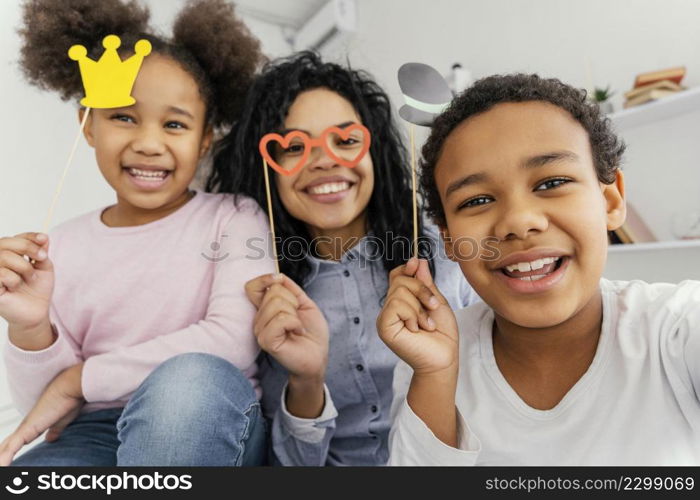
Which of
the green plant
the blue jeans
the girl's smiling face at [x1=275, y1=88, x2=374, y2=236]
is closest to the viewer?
the blue jeans

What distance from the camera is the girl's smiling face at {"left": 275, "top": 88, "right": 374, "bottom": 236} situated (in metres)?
0.76

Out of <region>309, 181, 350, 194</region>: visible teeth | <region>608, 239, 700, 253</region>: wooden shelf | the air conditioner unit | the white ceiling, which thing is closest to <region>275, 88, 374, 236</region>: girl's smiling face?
<region>309, 181, 350, 194</region>: visible teeth

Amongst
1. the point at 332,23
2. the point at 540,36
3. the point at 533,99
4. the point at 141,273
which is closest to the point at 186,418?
the point at 141,273

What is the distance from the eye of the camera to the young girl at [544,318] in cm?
55

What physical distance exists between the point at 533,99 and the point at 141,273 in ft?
1.95

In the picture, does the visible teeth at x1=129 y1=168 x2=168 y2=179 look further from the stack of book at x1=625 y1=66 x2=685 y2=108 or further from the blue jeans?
the stack of book at x1=625 y1=66 x2=685 y2=108

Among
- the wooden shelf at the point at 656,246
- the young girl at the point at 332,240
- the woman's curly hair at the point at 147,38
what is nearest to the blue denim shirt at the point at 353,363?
the young girl at the point at 332,240

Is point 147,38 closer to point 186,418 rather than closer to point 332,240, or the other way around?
point 332,240

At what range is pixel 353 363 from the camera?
2.56ft

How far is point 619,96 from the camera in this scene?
1326mm

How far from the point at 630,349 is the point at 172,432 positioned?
512mm

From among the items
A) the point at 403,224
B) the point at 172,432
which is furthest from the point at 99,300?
the point at 403,224

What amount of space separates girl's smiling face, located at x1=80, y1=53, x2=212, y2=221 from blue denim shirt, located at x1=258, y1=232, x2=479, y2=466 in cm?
26

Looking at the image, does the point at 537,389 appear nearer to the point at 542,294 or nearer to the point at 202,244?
the point at 542,294
